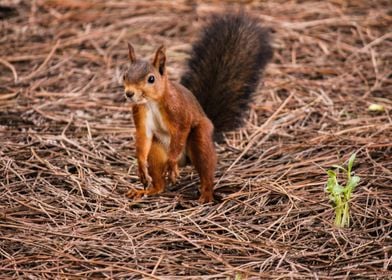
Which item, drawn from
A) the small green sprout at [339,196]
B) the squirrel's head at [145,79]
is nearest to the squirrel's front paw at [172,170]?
the squirrel's head at [145,79]

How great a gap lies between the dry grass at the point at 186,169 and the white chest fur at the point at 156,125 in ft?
0.90

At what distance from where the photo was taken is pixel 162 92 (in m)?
3.21

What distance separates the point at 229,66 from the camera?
3.78m

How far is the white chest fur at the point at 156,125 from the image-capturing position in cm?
327

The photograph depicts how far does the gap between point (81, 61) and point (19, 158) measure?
1407mm

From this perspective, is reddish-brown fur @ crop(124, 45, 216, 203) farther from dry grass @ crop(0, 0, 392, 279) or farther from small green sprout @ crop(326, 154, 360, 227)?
small green sprout @ crop(326, 154, 360, 227)

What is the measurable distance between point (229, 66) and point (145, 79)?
0.79m

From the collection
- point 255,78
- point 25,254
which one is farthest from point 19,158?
point 255,78

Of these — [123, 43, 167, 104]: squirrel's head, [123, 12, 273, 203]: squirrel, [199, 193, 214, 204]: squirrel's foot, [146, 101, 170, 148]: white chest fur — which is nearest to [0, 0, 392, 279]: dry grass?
[199, 193, 214, 204]: squirrel's foot

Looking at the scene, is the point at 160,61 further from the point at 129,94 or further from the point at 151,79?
the point at 129,94

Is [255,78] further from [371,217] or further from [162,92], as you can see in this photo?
[371,217]

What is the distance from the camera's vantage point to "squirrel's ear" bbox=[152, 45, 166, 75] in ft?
10.5

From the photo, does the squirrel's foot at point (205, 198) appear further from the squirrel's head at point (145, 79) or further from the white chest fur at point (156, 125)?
the squirrel's head at point (145, 79)

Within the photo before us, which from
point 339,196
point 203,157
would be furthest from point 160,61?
point 339,196
